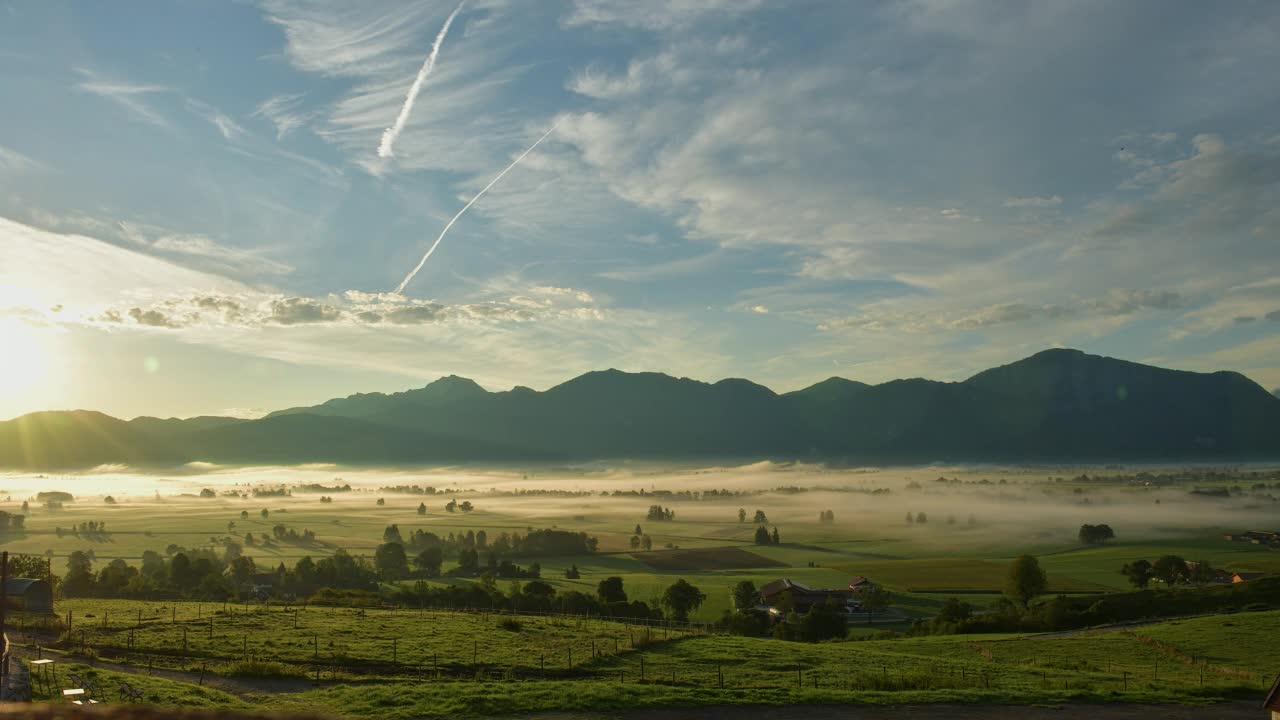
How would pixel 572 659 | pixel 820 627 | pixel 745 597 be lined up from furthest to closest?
pixel 745 597
pixel 820 627
pixel 572 659

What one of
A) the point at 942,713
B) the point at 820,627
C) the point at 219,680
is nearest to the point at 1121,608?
the point at 820,627

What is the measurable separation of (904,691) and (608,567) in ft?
444

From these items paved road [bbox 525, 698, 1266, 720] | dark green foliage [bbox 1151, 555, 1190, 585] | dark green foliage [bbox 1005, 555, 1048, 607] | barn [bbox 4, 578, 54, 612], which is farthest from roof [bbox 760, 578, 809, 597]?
barn [bbox 4, 578, 54, 612]

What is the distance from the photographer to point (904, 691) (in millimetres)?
40750

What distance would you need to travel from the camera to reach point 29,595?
7362cm

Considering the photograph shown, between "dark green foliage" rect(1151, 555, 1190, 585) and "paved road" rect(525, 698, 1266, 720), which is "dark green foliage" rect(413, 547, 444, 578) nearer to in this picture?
"paved road" rect(525, 698, 1266, 720)

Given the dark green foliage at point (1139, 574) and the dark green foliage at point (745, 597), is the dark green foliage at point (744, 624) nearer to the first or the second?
the dark green foliage at point (745, 597)

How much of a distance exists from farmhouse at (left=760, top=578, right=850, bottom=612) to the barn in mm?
93035

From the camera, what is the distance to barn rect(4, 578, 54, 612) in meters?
71.9

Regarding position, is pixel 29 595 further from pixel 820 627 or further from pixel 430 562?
pixel 430 562

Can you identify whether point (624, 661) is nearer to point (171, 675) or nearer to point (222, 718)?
point (171, 675)

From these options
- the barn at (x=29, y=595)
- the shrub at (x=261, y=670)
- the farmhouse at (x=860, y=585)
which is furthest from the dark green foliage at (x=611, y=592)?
the shrub at (x=261, y=670)

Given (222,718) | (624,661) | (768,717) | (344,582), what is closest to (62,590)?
(344,582)

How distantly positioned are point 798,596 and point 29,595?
100m
